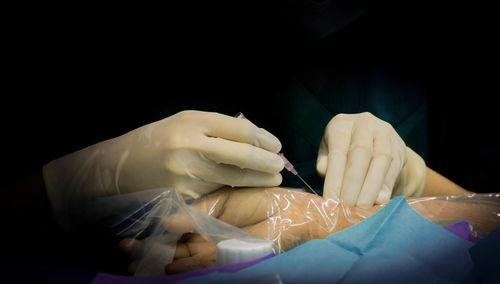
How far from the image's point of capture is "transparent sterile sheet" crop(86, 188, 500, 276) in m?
0.96

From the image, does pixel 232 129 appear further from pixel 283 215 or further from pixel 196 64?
pixel 196 64

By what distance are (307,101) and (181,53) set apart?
86cm

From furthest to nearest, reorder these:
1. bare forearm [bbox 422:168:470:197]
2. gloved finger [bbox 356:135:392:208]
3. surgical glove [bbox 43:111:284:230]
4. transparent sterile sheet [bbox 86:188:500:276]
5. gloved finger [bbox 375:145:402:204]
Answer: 1. bare forearm [bbox 422:168:470:197]
2. gloved finger [bbox 375:145:402:204]
3. gloved finger [bbox 356:135:392:208]
4. surgical glove [bbox 43:111:284:230]
5. transparent sterile sheet [bbox 86:188:500:276]

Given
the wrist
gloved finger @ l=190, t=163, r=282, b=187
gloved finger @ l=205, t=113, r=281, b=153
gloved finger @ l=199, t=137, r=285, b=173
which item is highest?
gloved finger @ l=205, t=113, r=281, b=153

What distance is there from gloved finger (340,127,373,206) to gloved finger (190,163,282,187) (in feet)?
0.95

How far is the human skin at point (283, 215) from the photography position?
3.40ft

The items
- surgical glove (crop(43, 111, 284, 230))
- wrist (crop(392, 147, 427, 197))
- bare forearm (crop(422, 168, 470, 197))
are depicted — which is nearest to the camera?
surgical glove (crop(43, 111, 284, 230))

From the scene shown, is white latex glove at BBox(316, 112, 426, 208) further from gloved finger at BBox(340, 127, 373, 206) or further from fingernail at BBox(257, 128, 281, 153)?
fingernail at BBox(257, 128, 281, 153)

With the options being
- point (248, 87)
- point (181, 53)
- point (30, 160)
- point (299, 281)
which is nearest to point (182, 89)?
point (181, 53)

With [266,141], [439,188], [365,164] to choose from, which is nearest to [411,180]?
[439,188]

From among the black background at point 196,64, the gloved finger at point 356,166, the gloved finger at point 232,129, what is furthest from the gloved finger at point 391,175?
the black background at point 196,64

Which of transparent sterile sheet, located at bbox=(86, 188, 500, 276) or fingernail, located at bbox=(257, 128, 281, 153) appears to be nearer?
transparent sterile sheet, located at bbox=(86, 188, 500, 276)

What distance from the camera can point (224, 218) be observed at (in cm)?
128

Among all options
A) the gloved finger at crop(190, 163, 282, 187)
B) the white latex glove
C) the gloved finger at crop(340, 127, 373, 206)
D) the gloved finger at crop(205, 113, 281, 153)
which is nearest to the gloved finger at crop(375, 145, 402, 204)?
the white latex glove
